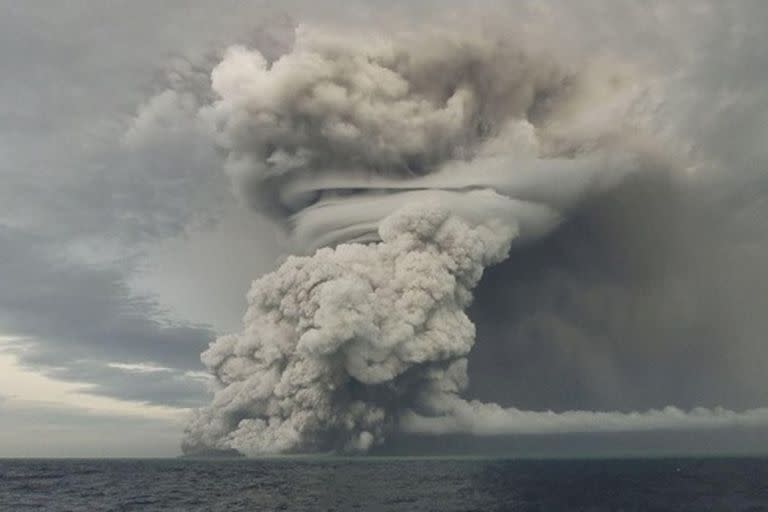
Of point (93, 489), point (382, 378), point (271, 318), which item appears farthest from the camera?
point (271, 318)

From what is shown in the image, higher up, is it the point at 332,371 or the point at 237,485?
the point at 332,371

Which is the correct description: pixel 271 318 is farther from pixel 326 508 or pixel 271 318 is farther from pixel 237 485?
pixel 326 508


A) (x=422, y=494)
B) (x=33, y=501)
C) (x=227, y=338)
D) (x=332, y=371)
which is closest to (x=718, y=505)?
(x=422, y=494)

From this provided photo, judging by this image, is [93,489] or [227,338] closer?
[93,489]

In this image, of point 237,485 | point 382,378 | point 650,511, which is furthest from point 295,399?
point 650,511

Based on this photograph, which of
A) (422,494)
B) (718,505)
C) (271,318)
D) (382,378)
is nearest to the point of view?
(718,505)

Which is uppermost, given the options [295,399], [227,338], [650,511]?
[227,338]

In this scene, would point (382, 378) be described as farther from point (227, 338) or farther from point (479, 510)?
point (479, 510)

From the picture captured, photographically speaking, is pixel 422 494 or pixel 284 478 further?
pixel 284 478

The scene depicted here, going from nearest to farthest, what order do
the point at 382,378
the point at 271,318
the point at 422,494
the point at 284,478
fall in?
the point at 422,494, the point at 284,478, the point at 382,378, the point at 271,318
